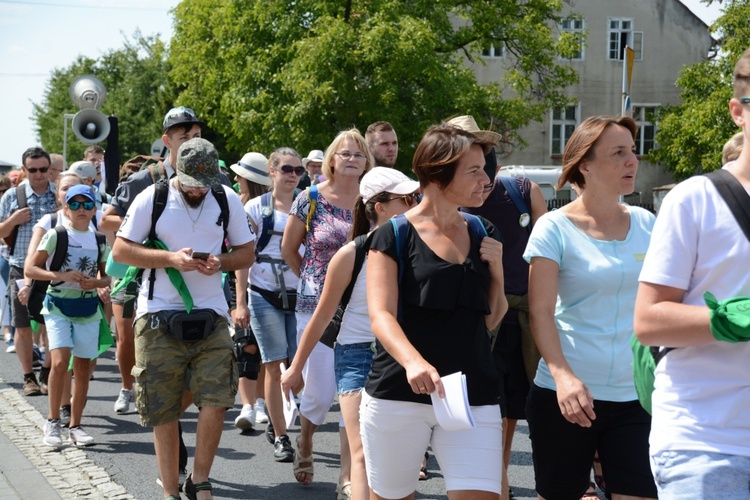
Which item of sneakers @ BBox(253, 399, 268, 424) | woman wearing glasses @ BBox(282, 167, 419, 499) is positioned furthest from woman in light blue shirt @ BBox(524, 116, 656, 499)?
sneakers @ BBox(253, 399, 268, 424)

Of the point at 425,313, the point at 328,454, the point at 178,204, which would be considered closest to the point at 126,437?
the point at 328,454

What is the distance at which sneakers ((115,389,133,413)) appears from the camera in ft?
30.0

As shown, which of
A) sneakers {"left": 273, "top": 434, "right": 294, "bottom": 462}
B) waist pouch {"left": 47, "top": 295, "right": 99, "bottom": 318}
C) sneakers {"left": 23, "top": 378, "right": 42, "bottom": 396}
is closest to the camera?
sneakers {"left": 273, "top": 434, "right": 294, "bottom": 462}

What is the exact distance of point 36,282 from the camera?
9.05 meters

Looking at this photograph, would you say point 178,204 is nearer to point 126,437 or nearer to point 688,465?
point 126,437

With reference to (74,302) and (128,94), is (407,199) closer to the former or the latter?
(74,302)

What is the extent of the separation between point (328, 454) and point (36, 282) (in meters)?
3.16

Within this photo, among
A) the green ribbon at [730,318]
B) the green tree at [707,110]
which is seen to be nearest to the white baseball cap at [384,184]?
the green ribbon at [730,318]

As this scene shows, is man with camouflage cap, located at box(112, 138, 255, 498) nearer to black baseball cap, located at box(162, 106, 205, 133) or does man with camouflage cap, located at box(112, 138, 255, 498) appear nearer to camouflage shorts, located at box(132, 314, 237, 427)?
camouflage shorts, located at box(132, 314, 237, 427)

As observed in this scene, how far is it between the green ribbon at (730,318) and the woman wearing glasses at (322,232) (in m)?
3.96

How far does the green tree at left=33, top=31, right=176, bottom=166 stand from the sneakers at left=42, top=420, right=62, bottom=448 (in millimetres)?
44052

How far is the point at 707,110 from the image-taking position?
3200 centimetres

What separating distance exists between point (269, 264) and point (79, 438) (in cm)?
189

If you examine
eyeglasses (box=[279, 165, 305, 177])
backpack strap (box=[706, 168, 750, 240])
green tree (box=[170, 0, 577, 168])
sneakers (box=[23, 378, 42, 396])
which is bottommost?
sneakers (box=[23, 378, 42, 396])
